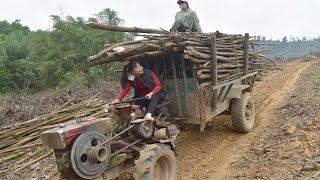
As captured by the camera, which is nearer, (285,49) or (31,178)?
(31,178)

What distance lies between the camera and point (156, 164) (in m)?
6.29

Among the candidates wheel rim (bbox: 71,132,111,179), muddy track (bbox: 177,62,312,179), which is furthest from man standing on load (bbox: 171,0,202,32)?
wheel rim (bbox: 71,132,111,179)

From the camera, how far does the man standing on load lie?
9000mm

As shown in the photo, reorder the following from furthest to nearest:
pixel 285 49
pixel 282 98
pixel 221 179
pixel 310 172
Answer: pixel 285 49, pixel 282 98, pixel 221 179, pixel 310 172

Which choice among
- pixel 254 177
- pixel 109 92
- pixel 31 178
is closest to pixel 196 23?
pixel 254 177

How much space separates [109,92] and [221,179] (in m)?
8.78

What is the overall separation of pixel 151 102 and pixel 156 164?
110 centimetres

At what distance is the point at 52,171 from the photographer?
7605 millimetres

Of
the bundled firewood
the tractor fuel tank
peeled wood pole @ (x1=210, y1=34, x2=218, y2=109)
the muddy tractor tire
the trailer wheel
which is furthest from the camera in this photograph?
the trailer wheel

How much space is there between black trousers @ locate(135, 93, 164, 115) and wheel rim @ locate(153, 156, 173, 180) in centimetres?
85

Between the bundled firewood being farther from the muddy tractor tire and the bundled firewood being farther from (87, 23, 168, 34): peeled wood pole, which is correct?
the muddy tractor tire

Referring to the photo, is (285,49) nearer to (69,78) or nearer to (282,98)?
(69,78)

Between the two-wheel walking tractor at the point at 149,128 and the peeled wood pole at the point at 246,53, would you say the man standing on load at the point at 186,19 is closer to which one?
the peeled wood pole at the point at 246,53

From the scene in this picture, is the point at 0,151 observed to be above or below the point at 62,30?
below
